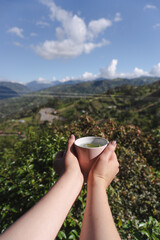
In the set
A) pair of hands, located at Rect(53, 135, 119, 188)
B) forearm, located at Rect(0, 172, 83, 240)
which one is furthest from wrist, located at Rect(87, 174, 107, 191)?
forearm, located at Rect(0, 172, 83, 240)

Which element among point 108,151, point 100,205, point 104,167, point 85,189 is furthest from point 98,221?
point 85,189

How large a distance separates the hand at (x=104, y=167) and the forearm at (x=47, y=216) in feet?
0.50

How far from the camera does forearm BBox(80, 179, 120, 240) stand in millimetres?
550

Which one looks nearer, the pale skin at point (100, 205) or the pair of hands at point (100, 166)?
the pale skin at point (100, 205)

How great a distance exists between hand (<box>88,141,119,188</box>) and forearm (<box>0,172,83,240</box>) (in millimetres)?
154

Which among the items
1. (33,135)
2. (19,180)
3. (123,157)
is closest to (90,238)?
(19,180)

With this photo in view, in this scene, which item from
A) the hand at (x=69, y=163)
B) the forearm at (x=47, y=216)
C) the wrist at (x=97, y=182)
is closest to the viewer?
the forearm at (x=47, y=216)

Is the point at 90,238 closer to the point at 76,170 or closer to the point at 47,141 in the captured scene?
the point at 76,170

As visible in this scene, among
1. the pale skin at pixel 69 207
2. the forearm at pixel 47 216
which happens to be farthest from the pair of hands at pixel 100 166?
the forearm at pixel 47 216

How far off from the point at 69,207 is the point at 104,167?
32 centimetres

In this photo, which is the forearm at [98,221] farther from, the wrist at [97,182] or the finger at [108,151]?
the finger at [108,151]

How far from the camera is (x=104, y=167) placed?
916 millimetres

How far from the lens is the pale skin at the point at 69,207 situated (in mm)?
549

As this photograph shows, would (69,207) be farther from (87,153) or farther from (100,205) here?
(87,153)
